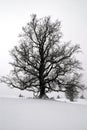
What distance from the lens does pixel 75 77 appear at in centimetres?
1583

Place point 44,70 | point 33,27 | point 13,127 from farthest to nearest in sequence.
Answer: point 33,27, point 44,70, point 13,127

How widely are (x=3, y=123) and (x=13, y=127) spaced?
0.31 m

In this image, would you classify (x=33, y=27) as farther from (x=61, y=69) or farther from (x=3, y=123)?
(x=3, y=123)

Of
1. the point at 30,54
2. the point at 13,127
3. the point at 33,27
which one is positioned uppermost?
the point at 33,27

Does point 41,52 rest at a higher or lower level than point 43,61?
higher

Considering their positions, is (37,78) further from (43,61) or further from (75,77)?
(75,77)

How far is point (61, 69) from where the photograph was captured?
49.9 ft

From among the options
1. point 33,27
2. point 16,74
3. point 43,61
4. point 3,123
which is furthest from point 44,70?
point 3,123

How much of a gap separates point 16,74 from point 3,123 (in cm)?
1332

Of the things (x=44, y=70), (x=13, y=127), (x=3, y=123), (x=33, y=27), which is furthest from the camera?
(x=33, y=27)

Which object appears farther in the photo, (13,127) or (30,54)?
(30,54)

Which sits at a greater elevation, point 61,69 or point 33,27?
point 33,27

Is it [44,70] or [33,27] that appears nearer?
[44,70]

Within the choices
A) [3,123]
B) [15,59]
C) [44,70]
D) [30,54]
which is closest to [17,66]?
[15,59]
